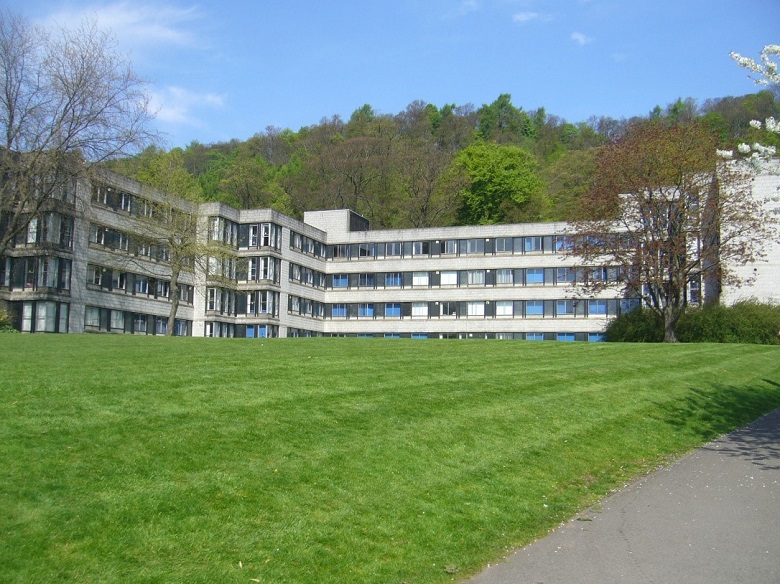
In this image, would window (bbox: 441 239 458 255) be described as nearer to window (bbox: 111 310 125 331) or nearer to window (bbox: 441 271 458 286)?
window (bbox: 441 271 458 286)

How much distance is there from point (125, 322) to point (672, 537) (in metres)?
60.6

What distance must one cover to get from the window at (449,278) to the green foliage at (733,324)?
34974mm

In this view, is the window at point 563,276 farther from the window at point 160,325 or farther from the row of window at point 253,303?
the window at point 160,325

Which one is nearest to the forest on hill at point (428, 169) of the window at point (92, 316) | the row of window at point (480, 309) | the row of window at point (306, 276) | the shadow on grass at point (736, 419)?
the row of window at point (480, 309)

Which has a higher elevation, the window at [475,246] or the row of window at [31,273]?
the window at [475,246]

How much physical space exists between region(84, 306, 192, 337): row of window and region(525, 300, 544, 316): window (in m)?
31.3

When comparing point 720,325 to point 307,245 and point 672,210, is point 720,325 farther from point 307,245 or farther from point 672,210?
point 307,245

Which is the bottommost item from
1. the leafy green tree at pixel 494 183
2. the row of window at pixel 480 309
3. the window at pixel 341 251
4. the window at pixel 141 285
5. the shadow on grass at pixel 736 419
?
the shadow on grass at pixel 736 419

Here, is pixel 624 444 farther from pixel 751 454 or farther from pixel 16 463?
pixel 16 463

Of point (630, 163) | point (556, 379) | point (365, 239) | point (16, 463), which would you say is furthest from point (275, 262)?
point (16, 463)

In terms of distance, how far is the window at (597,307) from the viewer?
77312mm

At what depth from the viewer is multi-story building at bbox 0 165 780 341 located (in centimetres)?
5859

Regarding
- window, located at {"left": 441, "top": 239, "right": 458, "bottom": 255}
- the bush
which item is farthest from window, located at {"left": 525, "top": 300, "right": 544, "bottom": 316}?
the bush

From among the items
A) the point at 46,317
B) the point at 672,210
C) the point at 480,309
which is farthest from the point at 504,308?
the point at 46,317
